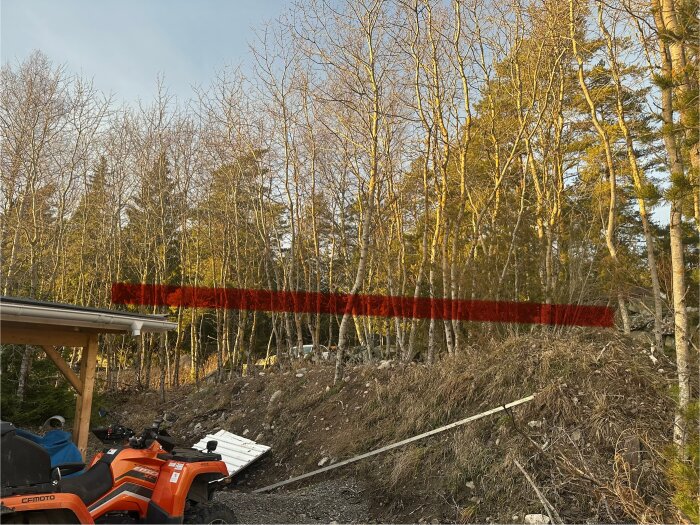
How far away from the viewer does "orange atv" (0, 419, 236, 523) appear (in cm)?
341

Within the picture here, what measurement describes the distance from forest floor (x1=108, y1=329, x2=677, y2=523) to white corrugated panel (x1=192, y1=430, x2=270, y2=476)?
204 millimetres

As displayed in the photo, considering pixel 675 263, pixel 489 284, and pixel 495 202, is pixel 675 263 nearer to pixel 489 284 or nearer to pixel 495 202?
pixel 489 284

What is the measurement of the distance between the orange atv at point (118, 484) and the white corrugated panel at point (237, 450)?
2867 millimetres

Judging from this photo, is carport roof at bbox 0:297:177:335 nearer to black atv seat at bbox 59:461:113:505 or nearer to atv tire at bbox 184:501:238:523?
black atv seat at bbox 59:461:113:505

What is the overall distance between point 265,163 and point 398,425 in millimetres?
7530

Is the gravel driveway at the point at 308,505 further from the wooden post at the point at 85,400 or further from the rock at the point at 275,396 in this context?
the rock at the point at 275,396

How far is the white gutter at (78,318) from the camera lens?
507 cm

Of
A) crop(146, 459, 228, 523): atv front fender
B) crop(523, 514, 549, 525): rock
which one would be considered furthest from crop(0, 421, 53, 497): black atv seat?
crop(523, 514, 549, 525): rock

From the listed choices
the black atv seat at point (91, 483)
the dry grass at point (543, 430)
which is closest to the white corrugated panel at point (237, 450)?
the dry grass at point (543, 430)

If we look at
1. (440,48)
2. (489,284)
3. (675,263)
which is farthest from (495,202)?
(675,263)

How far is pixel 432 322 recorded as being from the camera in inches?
355

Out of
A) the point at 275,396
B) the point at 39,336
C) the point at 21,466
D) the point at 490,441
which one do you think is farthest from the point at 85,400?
the point at 490,441

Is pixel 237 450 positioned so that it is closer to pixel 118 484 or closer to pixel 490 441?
pixel 490 441

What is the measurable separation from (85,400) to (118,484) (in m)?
2.88
